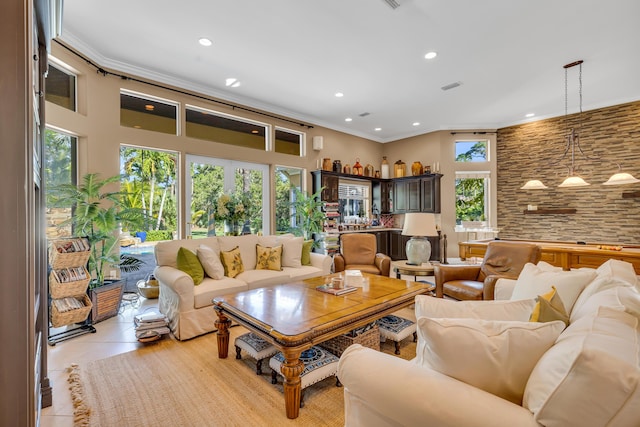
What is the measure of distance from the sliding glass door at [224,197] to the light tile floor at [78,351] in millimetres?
1650

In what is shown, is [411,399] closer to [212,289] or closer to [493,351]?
[493,351]

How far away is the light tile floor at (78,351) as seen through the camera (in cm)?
188

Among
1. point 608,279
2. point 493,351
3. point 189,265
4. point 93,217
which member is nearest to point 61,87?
point 93,217

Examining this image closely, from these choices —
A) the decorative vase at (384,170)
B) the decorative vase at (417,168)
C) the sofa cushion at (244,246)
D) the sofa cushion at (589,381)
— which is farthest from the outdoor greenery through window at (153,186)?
the decorative vase at (417,168)

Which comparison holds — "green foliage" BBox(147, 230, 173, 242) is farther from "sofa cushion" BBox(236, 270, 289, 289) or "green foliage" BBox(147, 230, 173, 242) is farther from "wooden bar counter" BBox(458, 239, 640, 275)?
"wooden bar counter" BBox(458, 239, 640, 275)

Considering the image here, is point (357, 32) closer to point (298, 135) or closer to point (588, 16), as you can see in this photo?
point (588, 16)

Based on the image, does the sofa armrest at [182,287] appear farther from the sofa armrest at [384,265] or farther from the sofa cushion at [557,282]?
the sofa cushion at [557,282]

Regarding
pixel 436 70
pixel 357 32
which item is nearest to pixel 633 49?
pixel 436 70

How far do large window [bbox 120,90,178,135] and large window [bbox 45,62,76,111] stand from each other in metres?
0.56

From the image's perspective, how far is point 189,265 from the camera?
3270 millimetres

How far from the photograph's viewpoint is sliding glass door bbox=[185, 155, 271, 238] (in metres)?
4.50

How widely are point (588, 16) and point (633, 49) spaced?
4.50 ft

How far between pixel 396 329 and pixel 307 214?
11.9ft

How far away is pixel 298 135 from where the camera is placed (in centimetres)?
651
